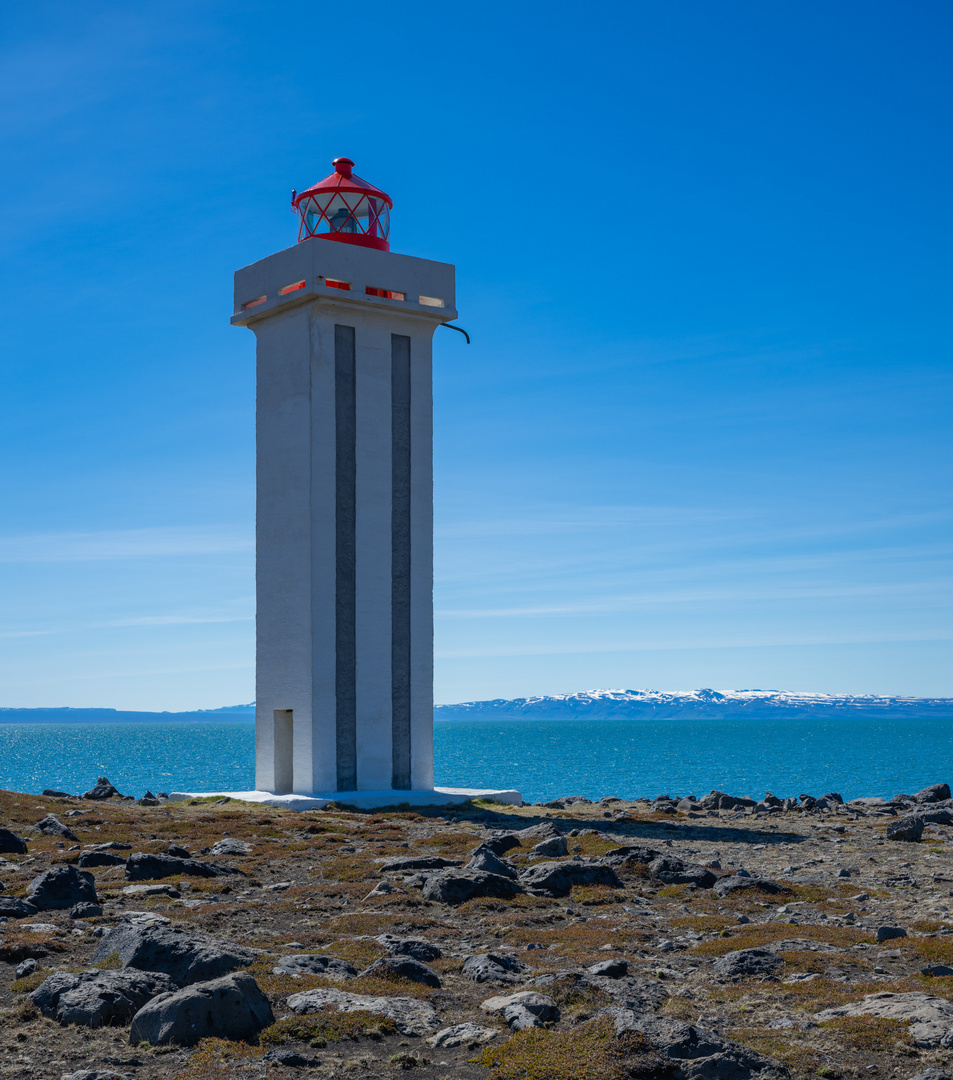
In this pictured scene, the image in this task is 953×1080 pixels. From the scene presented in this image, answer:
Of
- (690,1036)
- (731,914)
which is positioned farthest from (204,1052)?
(731,914)

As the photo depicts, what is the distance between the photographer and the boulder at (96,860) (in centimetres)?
1808

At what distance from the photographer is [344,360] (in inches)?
1268

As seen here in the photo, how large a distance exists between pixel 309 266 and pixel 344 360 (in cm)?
280

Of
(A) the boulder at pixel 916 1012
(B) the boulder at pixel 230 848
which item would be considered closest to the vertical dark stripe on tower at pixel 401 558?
(B) the boulder at pixel 230 848

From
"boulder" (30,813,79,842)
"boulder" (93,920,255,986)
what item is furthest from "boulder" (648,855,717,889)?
"boulder" (30,813,79,842)

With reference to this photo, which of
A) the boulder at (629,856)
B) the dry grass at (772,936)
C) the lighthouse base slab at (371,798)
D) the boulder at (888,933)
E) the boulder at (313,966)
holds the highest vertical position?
the boulder at (313,966)

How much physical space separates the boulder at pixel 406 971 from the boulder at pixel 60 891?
5292mm

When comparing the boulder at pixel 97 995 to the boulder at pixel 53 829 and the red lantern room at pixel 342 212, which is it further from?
the red lantern room at pixel 342 212

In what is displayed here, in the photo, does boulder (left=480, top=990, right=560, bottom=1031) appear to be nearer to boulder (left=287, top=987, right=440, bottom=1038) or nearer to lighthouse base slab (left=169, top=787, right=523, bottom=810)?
boulder (left=287, top=987, right=440, bottom=1038)

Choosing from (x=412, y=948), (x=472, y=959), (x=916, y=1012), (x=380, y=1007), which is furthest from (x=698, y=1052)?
(x=412, y=948)

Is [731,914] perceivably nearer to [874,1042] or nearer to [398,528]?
[874,1042]

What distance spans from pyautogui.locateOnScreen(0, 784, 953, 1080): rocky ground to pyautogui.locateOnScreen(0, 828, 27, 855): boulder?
51 mm

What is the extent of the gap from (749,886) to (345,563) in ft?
58.4

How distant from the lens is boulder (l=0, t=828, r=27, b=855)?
63.9ft
